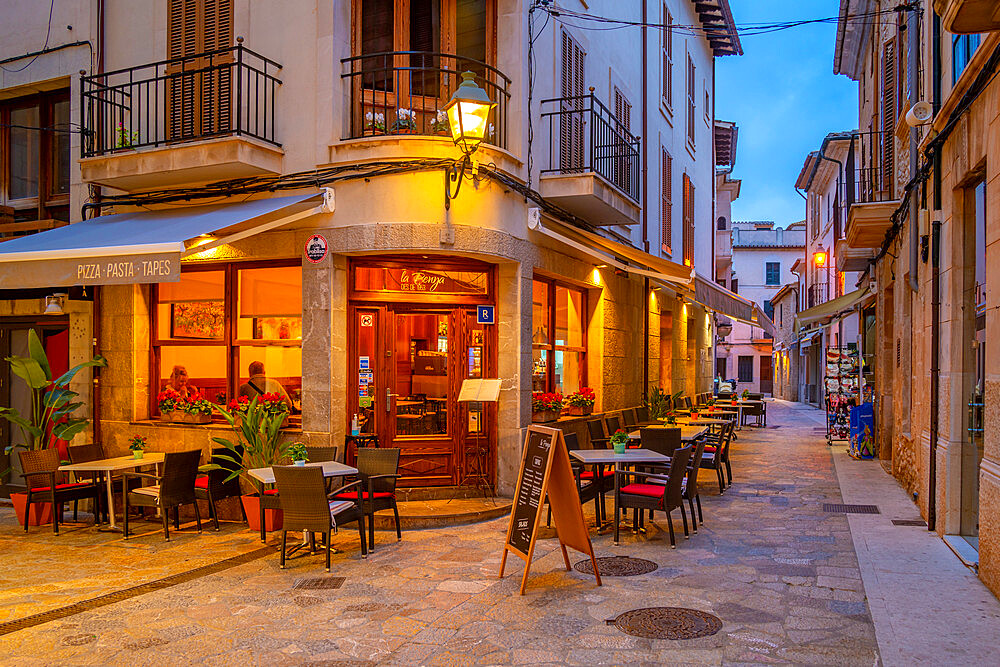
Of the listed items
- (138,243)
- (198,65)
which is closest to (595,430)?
(138,243)

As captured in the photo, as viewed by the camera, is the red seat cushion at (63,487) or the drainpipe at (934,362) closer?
the drainpipe at (934,362)

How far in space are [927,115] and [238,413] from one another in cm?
830

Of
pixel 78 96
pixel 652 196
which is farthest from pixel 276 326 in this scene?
pixel 652 196

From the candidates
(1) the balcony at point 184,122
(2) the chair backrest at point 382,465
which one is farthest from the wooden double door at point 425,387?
(1) the balcony at point 184,122

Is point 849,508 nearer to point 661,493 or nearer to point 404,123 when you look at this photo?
point 661,493

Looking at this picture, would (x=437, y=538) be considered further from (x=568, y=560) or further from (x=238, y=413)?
(x=238, y=413)

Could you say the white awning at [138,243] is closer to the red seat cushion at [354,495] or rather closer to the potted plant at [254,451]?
the potted plant at [254,451]

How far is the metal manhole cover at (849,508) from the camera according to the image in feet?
31.7

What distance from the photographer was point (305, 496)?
23.7 feet

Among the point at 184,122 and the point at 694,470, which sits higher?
the point at 184,122

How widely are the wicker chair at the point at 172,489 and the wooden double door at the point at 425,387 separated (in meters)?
2.03

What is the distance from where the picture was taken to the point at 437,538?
8438 millimetres

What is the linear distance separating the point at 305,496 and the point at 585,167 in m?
6.81

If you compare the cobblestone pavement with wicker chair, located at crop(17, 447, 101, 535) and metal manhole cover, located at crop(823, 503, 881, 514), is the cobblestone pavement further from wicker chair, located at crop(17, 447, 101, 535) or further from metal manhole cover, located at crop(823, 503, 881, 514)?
metal manhole cover, located at crop(823, 503, 881, 514)
